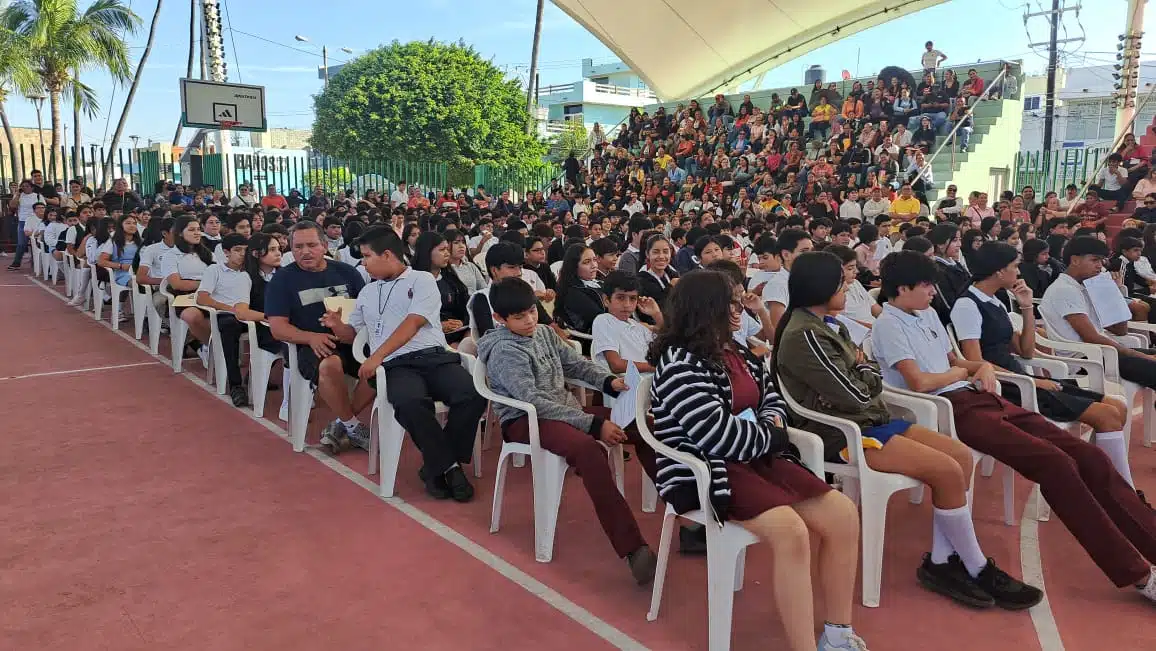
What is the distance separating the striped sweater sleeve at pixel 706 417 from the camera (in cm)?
272

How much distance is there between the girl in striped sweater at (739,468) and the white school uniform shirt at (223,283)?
4185 millimetres

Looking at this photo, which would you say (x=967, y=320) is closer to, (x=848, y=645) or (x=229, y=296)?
(x=848, y=645)

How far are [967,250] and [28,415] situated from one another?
7.46m

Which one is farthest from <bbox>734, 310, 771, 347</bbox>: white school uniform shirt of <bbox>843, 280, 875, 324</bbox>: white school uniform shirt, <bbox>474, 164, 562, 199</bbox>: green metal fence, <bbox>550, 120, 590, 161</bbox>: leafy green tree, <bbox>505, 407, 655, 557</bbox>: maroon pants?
<bbox>550, 120, 590, 161</bbox>: leafy green tree

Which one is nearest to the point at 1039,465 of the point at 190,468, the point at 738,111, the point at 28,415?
the point at 190,468

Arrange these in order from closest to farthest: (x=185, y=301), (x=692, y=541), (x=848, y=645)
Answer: (x=848, y=645), (x=692, y=541), (x=185, y=301)

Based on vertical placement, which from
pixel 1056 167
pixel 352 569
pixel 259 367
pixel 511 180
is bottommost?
pixel 352 569

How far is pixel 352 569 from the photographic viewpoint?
3.42m

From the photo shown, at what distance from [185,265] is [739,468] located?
18.5ft

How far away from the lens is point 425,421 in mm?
4117

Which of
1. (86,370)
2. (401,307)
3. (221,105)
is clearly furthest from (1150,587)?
(221,105)

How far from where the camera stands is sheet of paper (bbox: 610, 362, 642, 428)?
3.53 metres

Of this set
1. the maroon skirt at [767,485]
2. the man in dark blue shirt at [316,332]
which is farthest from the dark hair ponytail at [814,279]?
the man in dark blue shirt at [316,332]

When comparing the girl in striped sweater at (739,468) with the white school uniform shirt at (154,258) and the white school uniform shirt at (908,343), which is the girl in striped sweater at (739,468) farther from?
the white school uniform shirt at (154,258)
